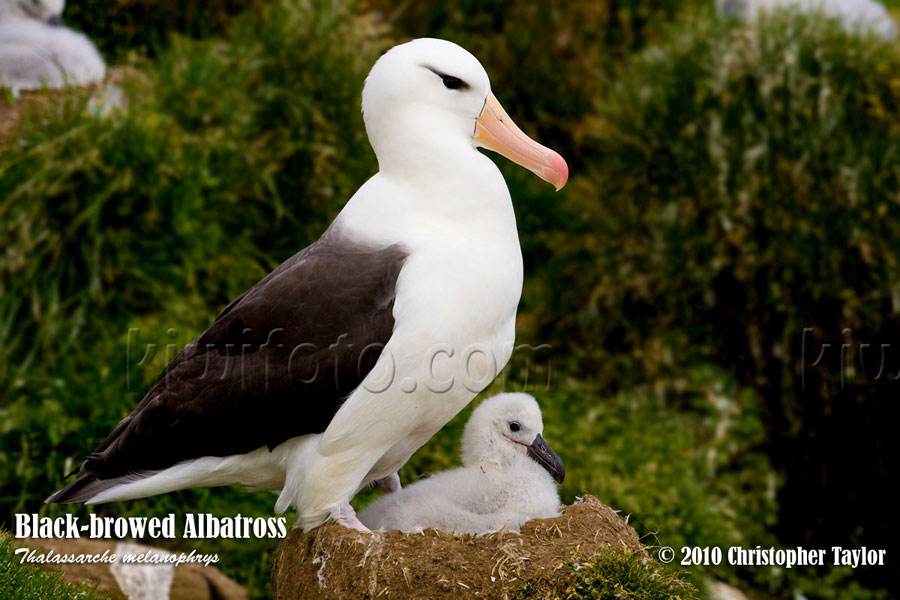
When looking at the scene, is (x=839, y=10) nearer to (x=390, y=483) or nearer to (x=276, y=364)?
(x=390, y=483)

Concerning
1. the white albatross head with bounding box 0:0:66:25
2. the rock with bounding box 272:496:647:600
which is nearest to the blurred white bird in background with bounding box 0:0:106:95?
the white albatross head with bounding box 0:0:66:25

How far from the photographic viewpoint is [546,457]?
4.27m

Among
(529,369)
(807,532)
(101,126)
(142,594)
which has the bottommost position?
(142,594)

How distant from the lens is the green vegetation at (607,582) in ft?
11.6

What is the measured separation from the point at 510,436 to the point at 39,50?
14.4ft

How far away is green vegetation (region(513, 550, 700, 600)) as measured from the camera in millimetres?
3535

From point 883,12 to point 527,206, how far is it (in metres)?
2.97

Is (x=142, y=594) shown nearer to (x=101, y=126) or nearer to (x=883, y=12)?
(x=101, y=126)

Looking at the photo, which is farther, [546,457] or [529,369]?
[529,369]

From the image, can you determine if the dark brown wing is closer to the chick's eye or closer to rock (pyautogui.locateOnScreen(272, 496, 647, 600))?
rock (pyautogui.locateOnScreen(272, 496, 647, 600))

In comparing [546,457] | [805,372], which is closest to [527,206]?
[805,372]

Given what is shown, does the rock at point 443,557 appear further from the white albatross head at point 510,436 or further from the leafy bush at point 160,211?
the leafy bush at point 160,211

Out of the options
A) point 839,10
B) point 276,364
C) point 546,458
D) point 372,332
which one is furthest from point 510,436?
point 839,10

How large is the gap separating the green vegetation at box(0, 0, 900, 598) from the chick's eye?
2.66 m
